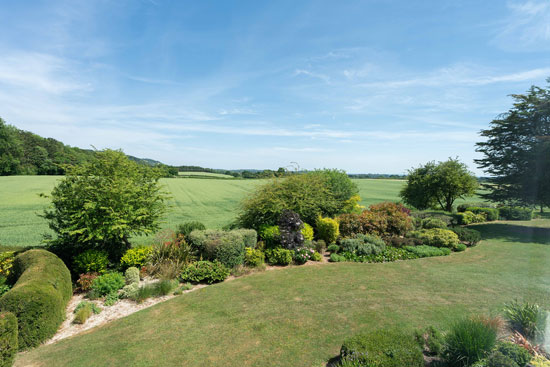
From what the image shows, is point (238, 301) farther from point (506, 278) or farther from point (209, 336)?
point (506, 278)

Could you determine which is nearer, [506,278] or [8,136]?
[506,278]

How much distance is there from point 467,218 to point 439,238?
412 inches

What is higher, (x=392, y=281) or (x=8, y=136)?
(x=8, y=136)

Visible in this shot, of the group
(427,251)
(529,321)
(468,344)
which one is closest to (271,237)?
(427,251)

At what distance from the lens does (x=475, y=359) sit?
379 cm

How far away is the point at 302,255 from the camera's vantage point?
434 inches

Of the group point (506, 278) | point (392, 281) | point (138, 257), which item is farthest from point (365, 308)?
point (138, 257)

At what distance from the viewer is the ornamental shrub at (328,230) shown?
13461mm

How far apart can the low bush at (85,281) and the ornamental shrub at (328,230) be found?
10.3 meters

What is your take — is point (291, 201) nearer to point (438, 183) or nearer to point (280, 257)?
point (280, 257)

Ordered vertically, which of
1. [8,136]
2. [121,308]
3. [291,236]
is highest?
[8,136]

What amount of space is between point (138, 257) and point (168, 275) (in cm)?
151

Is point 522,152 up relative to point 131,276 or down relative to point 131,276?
up

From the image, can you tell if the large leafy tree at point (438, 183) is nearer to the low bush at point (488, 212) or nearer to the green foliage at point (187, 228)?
the low bush at point (488, 212)
